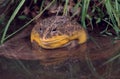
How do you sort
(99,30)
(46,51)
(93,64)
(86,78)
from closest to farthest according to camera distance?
(86,78), (93,64), (46,51), (99,30)

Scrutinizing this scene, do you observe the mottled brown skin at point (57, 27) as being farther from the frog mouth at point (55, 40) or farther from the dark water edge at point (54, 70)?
the dark water edge at point (54, 70)

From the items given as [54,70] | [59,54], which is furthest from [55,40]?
[54,70]

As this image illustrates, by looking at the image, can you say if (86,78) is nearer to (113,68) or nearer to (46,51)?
(113,68)

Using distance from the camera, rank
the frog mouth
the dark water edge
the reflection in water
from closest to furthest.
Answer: the dark water edge, the reflection in water, the frog mouth

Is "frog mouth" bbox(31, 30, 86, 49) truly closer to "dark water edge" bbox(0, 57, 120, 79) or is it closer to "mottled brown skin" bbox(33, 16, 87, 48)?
"mottled brown skin" bbox(33, 16, 87, 48)

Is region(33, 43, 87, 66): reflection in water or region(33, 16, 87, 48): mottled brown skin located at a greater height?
region(33, 16, 87, 48): mottled brown skin

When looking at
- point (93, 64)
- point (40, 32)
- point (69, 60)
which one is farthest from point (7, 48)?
point (93, 64)

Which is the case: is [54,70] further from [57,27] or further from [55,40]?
[57,27]

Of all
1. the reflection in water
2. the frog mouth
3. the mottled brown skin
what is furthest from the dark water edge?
the mottled brown skin

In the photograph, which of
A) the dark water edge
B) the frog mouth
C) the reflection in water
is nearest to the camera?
the dark water edge
